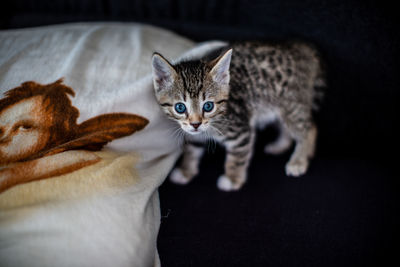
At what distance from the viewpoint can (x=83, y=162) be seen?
0.87 m

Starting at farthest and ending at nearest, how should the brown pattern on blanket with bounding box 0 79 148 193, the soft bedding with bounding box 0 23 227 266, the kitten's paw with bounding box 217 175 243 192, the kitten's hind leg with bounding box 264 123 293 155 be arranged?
the kitten's hind leg with bounding box 264 123 293 155 → the kitten's paw with bounding box 217 175 243 192 → the brown pattern on blanket with bounding box 0 79 148 193 → the soft bedding with bounding box 0 23 227 266

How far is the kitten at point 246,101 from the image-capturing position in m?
1.03

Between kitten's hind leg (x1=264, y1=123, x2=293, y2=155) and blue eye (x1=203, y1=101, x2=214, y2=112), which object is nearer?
blue eye (x1=203, y1=101, x2=214, y2=112)

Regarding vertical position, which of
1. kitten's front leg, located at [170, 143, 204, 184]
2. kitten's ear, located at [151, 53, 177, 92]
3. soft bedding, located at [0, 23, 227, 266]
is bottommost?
kitten's front leg, located at [170, 143, 204, 184]

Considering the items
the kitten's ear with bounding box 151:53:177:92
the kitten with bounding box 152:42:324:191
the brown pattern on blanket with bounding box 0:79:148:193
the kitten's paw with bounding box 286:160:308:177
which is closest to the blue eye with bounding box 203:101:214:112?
the kitten with bounding box 152:42:324:191

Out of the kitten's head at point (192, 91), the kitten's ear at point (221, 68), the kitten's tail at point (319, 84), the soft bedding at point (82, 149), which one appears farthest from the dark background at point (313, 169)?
the kitten's ear at point (221, 68)

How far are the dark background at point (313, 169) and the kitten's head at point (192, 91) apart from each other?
32cm

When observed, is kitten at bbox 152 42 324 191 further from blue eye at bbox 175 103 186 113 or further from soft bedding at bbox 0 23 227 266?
soft bedding at bbox 0 23 227 266

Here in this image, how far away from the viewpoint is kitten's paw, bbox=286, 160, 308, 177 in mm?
1212

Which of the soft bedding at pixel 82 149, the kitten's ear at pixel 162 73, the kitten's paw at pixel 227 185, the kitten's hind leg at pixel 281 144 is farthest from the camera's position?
the kitten's hind leg at pixel 281 144

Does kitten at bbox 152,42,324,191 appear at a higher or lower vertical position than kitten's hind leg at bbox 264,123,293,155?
higher

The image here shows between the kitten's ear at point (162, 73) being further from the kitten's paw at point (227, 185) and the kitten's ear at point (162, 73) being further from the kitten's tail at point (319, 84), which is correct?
the kitten's tail at point (319, 84)

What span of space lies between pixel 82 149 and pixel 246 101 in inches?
27.3

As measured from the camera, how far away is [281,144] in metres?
1.41
